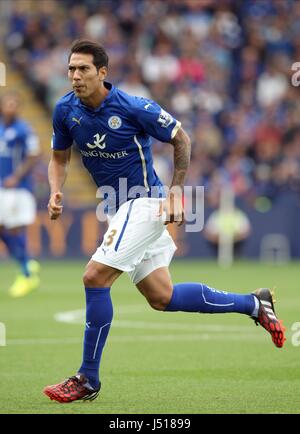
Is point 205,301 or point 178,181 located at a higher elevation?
point 178,181

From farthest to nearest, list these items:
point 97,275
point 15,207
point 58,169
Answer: point 15,207, point 58,169, point 97,275

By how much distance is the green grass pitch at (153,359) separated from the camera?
685cm

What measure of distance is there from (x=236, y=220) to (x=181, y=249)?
115cm

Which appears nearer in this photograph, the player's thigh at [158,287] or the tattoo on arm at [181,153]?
the tattoo on arm at [181,153]

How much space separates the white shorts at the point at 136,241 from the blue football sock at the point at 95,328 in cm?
22

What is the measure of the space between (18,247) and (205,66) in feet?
→ 31.9

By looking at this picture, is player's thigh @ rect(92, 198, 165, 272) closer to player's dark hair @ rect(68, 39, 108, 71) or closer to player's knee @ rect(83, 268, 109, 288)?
player's knee @ rect(83, 268, 109, 288)

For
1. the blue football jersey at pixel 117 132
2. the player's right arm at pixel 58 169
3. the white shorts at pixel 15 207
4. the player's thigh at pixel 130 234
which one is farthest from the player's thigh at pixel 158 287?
the white shorts at pixel 15 207

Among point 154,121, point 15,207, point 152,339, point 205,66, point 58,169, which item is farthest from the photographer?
point 205,66

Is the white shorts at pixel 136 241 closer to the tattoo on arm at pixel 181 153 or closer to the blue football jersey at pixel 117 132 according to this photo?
the blue football jersey at pixel 117 132

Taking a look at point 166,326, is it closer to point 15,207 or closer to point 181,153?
point 181,153

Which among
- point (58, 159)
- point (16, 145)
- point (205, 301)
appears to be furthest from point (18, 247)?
point (205, 301)

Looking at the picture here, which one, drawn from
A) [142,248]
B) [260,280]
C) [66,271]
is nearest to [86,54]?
[142,248]

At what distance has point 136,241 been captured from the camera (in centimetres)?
733
